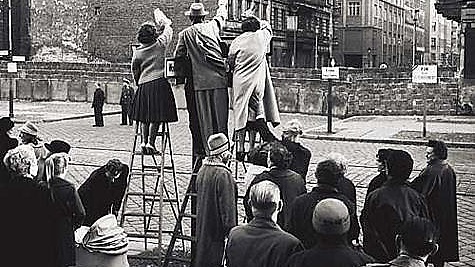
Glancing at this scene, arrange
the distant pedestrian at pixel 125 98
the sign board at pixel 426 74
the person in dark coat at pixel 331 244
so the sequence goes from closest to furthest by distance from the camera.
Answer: the person in dark coat at pixel 331 244 → the sign board at pixel 426 74 → the distant pedestrian at pixel 125 98

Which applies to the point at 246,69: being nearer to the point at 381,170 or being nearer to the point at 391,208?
the point at 381,170

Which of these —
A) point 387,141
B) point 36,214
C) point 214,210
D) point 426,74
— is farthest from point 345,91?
point 36,214

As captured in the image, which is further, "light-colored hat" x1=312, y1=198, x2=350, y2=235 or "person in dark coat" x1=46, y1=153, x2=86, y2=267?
"person in dark coat" x1=46, y1=153, x2=86, y2=267

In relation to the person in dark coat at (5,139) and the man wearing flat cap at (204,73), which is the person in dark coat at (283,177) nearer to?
the man wearing flat cap at (204,73)

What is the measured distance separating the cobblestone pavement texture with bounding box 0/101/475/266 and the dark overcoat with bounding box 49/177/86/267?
4.11 meters

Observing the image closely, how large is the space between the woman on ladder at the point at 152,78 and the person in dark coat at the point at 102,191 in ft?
Result: 3.99

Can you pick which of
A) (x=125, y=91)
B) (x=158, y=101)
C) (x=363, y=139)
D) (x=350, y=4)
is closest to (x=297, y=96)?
(x=125, y=91)

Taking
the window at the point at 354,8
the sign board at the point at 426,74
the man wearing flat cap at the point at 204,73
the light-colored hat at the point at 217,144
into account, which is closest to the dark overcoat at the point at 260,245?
the light-colored hat at the point at 217,144

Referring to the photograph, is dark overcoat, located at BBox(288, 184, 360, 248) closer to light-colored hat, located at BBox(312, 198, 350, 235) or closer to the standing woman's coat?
light-colored hat, located at BBox(312, 198, 350, 235)

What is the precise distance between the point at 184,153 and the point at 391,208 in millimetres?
14870

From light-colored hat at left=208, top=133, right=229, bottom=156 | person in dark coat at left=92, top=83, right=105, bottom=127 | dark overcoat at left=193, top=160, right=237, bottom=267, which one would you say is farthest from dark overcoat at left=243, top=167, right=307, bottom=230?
person in dark coat at left=92, top=83, right=105, bottom=127

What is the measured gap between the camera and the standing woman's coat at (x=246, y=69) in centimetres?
876

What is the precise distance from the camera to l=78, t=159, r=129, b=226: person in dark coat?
802 cm

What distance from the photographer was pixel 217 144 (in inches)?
293
